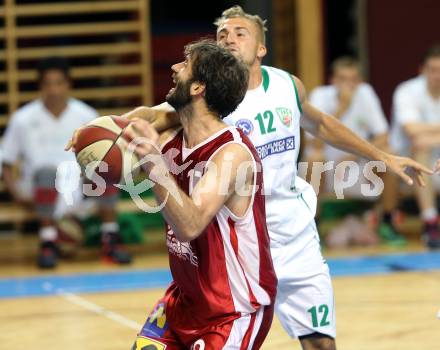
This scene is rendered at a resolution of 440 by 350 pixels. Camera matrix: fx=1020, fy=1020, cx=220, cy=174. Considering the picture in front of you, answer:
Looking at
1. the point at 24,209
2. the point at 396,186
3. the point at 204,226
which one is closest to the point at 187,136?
the point at 204,226

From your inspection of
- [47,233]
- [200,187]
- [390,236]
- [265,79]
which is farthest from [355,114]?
[200,187]

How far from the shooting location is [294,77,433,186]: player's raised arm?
4523 mm

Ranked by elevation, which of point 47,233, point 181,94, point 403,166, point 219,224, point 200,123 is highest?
point 181,94

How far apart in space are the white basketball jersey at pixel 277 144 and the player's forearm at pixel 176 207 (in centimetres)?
110

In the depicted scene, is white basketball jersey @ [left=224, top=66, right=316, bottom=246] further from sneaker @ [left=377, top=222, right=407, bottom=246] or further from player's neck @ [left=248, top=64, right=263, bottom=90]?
sneaker @ [left=377, top=222, right=407, bottom=246]

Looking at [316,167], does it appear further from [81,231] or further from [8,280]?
[8,280]

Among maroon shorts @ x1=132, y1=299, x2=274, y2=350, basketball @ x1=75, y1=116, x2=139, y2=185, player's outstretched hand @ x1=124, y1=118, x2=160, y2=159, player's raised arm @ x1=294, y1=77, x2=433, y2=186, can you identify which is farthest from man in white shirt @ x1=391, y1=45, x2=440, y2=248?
player's outstretched hand @ x1=124, y1=118, x2=160, y2=159

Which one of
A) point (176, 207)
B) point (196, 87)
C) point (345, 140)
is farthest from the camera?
point (345, 140)

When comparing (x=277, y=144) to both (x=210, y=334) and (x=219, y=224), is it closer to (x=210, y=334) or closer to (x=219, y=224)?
(x=219, y=224)

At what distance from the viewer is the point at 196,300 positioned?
11.8 ft

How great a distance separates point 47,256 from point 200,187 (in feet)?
16.5

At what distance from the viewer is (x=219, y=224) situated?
3.56 metres

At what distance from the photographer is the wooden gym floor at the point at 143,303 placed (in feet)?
18.6

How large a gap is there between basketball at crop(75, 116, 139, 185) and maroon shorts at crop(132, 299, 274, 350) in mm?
622
